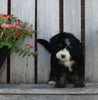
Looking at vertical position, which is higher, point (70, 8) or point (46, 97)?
point (70, 8)

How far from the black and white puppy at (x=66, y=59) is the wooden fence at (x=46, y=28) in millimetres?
297

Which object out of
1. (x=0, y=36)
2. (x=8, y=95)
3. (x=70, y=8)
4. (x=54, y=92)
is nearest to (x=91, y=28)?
(x=70, y=8)

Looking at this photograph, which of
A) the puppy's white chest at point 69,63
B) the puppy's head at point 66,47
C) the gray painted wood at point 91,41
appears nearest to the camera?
the puppy's head at point 66,47

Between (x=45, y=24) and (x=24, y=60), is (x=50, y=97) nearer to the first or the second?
(x=24, y=60)

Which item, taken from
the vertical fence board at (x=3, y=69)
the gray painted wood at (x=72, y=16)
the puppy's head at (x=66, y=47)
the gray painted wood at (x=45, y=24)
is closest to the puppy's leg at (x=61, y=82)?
the puppy's head at (x=66, y=47)

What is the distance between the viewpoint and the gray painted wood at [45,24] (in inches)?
111

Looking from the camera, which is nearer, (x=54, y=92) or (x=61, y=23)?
(x=54, y=92)

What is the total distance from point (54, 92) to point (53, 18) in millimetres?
1018

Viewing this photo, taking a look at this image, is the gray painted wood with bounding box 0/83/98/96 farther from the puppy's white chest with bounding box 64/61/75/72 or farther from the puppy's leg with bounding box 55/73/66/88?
the puppy's white chest with bounding box 64/61/75/72

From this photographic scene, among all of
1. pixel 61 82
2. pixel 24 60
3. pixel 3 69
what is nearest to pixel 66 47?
pixel 61 82

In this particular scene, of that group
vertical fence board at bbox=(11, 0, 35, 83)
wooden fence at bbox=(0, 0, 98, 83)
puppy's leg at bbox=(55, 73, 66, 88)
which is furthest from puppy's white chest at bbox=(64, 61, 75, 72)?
vertical fence board at bbox=(11, 0, 35, 83)

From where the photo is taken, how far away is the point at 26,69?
2826 mm

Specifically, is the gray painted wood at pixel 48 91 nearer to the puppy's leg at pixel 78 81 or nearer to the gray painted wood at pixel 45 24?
the puppy's leg at pixel 78 81

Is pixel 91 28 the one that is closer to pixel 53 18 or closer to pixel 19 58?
pixel 53 18
